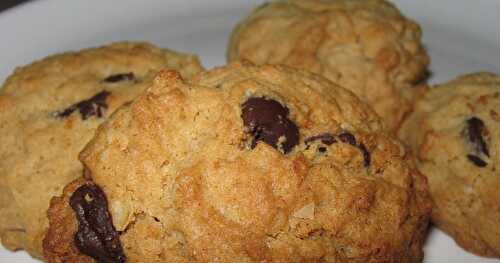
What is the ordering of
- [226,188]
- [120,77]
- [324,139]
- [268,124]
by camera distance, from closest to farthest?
1. [226,188]
2. [268,124]
3. [324,139]
4. [120,77]

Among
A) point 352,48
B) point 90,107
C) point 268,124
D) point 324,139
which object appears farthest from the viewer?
point 352,48

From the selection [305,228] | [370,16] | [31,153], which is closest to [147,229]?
[305,228]

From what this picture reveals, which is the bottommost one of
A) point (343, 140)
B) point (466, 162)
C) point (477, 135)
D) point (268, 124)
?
point (466, 162)

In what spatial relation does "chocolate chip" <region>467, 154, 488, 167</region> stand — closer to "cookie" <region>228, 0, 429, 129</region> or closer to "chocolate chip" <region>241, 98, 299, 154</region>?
"cookie" <region>228, 0, 429, 129</region>

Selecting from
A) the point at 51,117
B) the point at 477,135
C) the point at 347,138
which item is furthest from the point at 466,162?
the point at 51,117

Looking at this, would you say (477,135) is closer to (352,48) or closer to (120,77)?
(352,48)

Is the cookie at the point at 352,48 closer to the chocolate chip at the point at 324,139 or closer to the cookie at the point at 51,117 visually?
the cookie at the point at 51,117

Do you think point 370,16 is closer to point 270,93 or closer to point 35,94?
point 270,93
